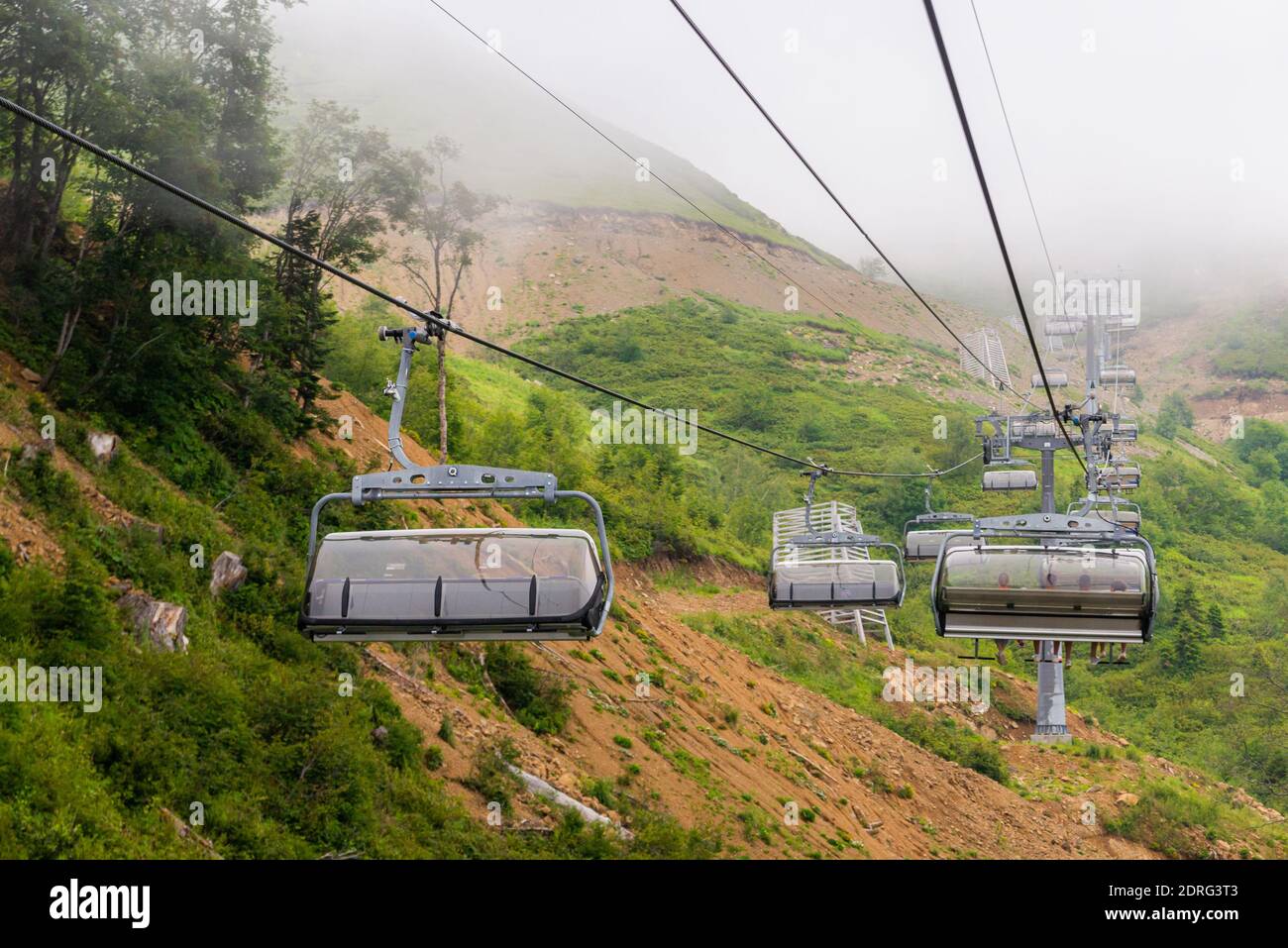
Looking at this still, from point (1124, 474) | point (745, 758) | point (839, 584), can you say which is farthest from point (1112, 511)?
point (1124, 474)

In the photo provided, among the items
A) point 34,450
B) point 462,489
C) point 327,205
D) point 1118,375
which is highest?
point 327,205

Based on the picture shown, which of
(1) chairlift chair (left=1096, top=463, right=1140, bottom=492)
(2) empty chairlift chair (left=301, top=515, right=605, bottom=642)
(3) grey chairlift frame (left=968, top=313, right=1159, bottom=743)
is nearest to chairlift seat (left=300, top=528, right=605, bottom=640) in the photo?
(2) empty chairlift chair (left=301, top=515, right=605, bottom=642)

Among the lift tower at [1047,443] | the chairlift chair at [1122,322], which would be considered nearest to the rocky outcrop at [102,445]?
the lift tower at [1047,443]

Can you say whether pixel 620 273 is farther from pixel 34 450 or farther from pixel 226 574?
pixel 34 450

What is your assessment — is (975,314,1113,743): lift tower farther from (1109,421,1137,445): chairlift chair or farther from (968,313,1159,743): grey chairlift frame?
(1109,421,1137,445): chairlift chair
